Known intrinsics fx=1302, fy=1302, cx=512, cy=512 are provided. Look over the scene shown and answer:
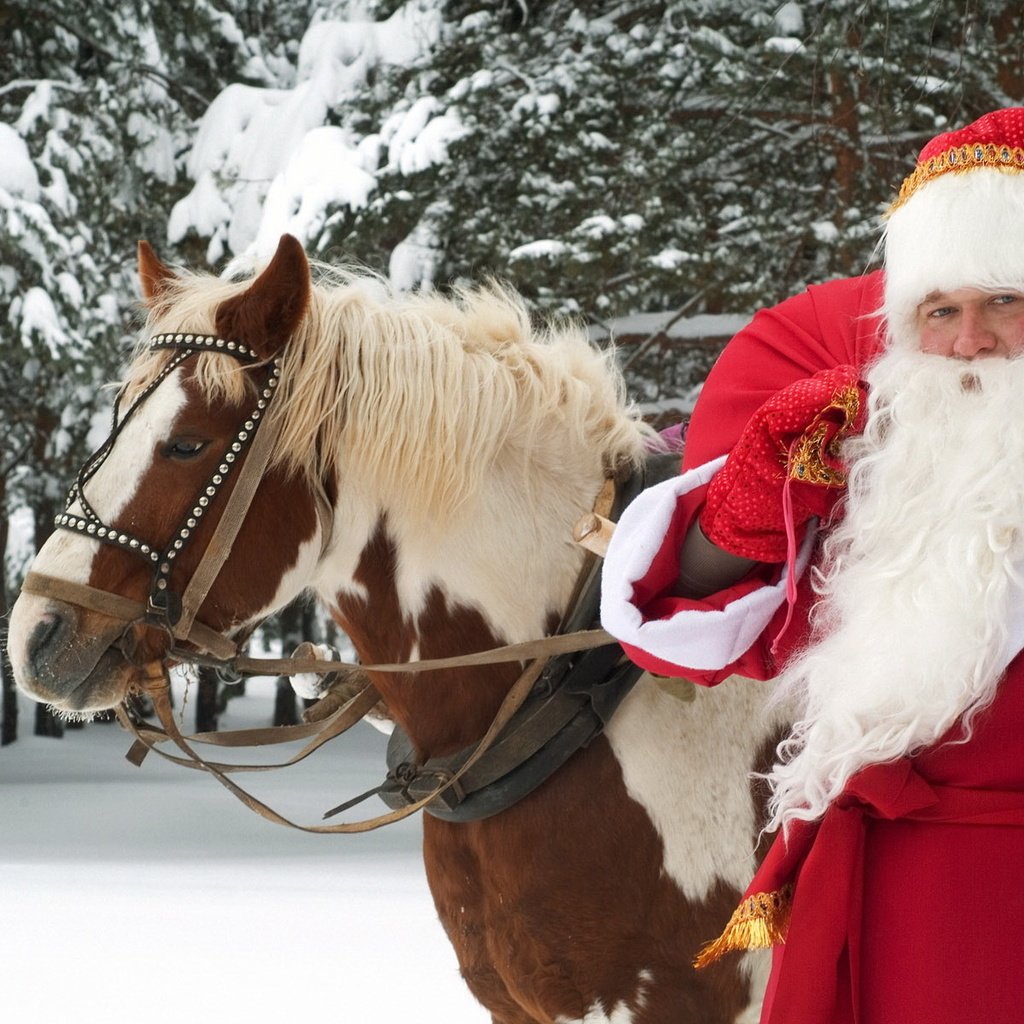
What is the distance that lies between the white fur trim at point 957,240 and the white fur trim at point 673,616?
0.33 m

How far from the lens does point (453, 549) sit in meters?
2.35

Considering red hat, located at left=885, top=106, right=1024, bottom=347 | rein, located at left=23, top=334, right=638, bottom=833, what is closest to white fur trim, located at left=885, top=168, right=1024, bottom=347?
red hat, located at left=885, top=106, right=1024, bottom=347

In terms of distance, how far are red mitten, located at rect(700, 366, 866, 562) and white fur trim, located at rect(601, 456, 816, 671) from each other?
6cm

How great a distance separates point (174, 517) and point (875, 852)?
4.21 ft

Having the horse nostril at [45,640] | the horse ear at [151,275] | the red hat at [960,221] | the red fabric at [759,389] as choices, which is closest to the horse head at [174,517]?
the horse nostril at [45,640]

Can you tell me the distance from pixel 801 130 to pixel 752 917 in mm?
6873

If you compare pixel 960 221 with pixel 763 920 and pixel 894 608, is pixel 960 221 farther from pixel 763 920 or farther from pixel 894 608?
pixel 763 920

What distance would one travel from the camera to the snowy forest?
681cm

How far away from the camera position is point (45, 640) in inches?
87.7

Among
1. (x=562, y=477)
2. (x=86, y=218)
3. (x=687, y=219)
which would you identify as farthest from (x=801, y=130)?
(x=562, y=477)

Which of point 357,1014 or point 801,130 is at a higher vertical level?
point 801,130

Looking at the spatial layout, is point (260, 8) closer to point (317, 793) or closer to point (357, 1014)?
point (317, 793)

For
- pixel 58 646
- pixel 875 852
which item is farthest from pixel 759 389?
pixel 58 646

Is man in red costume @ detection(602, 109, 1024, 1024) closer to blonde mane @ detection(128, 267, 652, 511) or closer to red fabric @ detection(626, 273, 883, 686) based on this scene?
red fabric @ detection(626, 273, 883, 686)
